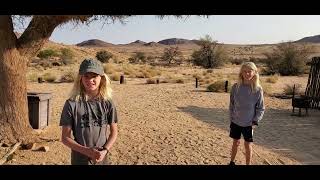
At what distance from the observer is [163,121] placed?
12.0m

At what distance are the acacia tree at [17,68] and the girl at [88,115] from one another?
197 inches

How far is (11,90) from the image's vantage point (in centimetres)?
779

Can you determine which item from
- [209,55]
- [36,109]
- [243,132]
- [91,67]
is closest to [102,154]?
[91,67]

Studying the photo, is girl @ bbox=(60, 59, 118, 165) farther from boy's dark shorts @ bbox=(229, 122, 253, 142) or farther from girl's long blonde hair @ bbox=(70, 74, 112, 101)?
boy's dark shorts @ bbox=(229, 122, 253, 142)

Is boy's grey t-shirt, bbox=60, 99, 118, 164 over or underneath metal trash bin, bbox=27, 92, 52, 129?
over

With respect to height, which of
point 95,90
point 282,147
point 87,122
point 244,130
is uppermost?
point 95,90

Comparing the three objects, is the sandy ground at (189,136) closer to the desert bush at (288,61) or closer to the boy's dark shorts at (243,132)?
the boy's dark shorts at (243,132)

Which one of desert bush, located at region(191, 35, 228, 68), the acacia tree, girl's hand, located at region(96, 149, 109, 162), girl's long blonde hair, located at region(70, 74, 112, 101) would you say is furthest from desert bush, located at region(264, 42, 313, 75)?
girl's hand, located at region(96, 149, 109, 162)

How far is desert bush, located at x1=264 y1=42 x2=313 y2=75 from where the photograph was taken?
39.0m

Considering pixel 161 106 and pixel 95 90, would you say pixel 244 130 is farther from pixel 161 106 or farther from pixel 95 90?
pixel 161 106

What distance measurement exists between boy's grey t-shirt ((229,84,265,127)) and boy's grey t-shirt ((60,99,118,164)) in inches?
111

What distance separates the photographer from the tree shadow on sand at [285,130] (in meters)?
8.80
